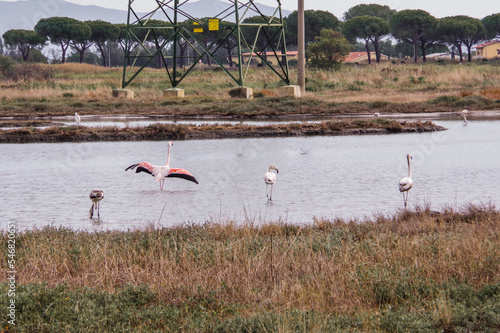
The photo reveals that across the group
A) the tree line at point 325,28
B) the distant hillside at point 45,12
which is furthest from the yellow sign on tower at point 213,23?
the tree line at point 325,28

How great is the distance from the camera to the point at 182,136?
26172 millimetres

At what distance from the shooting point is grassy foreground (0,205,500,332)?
607 centimetres

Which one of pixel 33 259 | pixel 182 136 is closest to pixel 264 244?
pixel 33 259

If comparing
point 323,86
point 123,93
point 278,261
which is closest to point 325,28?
point 323,86

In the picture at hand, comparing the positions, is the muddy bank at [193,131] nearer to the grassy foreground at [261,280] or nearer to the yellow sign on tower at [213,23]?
the yellow sign on tower at [213,23]

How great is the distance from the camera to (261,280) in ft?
24.3

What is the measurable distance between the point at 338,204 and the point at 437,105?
26.0 meters

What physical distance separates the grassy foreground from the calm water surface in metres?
1.88

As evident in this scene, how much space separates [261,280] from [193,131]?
63.4 feet

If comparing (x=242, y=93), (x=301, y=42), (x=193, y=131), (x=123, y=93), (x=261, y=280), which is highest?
(x=301, y=42)

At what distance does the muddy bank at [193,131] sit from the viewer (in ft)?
85.1

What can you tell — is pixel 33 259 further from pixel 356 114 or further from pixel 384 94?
pixel 384 94

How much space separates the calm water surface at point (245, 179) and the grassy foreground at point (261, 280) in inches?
73.9

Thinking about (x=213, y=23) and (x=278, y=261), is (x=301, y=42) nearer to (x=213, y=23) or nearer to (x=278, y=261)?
(x=213, y=23)
